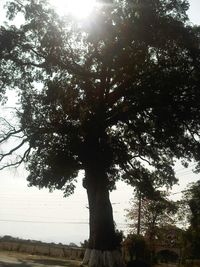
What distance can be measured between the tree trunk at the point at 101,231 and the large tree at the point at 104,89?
0.22ft

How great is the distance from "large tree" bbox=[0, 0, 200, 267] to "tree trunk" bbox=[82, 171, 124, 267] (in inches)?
2.6

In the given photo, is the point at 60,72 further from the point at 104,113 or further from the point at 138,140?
the point at 138,140

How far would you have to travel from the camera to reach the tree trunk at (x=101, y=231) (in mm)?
28672

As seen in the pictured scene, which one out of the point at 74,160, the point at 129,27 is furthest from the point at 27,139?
the point at 129,27

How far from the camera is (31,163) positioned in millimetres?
34844

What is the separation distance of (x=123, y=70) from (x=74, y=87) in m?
3.93

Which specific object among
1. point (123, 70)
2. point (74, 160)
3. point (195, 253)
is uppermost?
point (123, 70)

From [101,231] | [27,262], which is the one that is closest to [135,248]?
[27,262]

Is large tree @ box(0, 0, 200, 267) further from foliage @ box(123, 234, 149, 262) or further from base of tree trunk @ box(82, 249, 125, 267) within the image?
foliage @ box(123, 234, 149, 262)

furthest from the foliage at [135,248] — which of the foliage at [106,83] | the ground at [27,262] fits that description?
the foliage at [106,83]

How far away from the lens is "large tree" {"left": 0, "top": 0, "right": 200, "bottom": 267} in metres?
27.7

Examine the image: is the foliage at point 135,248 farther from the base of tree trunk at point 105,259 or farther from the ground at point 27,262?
the base of tree trunk at point 105,259

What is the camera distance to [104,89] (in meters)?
30.9

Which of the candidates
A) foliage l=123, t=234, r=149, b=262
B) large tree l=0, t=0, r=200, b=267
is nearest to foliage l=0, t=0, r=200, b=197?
large tree l=0, t=0, r=200, b=267
